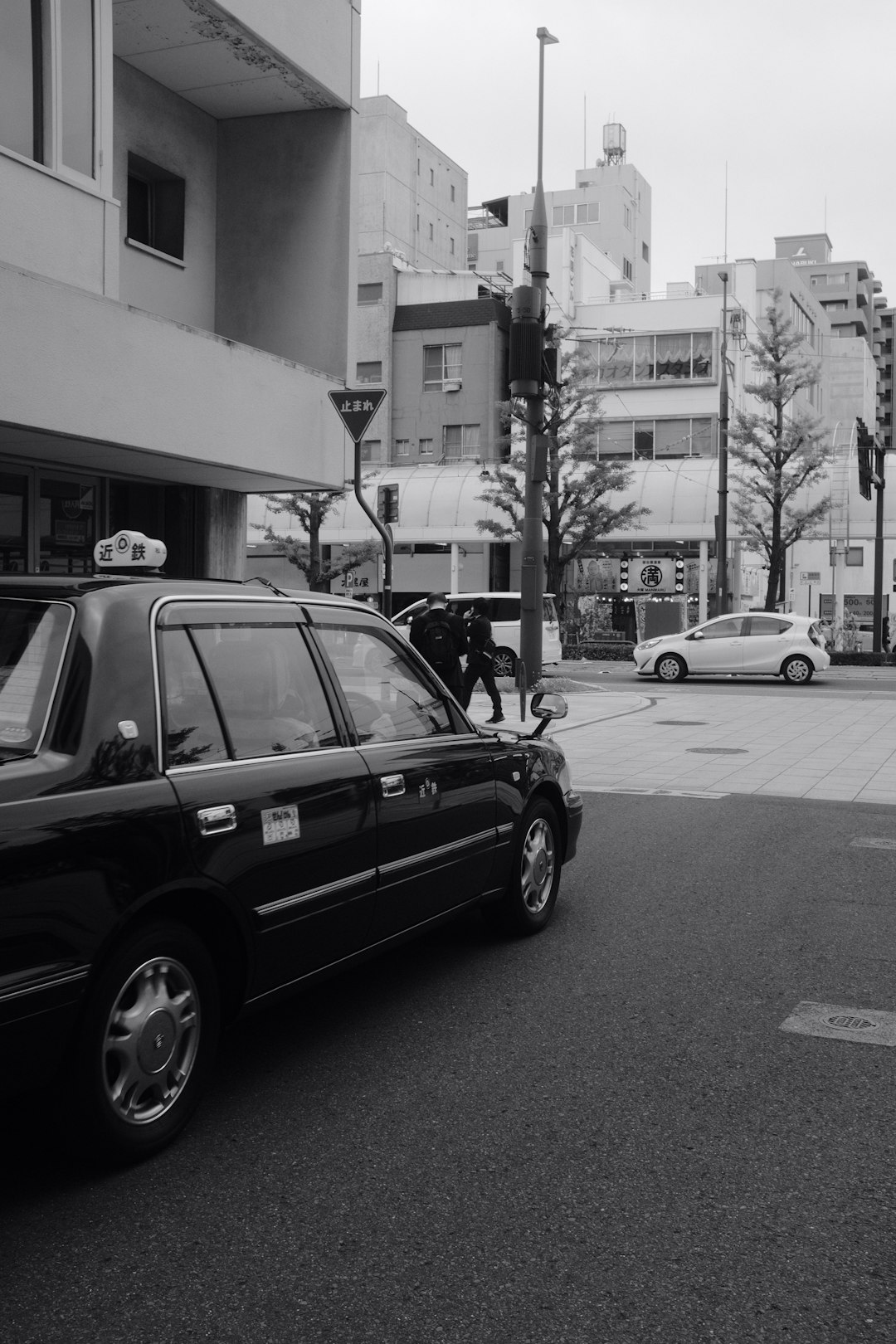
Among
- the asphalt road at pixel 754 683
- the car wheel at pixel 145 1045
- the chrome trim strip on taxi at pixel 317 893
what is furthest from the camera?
the asphalt road at pixel 754 683

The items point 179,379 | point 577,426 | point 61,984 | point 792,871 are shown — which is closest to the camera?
point 61,984

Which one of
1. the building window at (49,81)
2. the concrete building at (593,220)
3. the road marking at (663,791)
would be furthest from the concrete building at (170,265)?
the concrete building at (593,220)

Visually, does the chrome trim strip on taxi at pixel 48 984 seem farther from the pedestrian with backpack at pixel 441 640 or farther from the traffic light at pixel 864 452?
the traffic light at pixel 864 452

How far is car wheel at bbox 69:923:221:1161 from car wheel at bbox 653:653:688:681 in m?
24.9

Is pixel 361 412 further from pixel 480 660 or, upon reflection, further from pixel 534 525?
pixel 534 525

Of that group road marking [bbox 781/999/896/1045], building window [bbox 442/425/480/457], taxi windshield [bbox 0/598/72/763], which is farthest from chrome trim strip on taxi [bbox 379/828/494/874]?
building window [bbox 442/425/480/457]

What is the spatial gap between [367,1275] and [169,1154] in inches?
35.3

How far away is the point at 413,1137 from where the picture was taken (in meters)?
3.75

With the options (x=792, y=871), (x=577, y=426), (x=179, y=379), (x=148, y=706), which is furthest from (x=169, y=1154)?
(x=577, y=426)

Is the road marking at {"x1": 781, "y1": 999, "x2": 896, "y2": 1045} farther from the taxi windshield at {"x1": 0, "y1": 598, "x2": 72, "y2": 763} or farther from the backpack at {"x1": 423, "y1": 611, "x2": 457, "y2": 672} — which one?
the backpack at {"x1": 423, "y1": 611, "x2": 457, "y2": 672}

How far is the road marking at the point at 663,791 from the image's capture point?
10.9m

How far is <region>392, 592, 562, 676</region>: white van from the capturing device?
27266mm

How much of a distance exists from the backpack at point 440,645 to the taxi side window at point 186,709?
10860 mm

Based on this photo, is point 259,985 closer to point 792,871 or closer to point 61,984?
point 61,984
